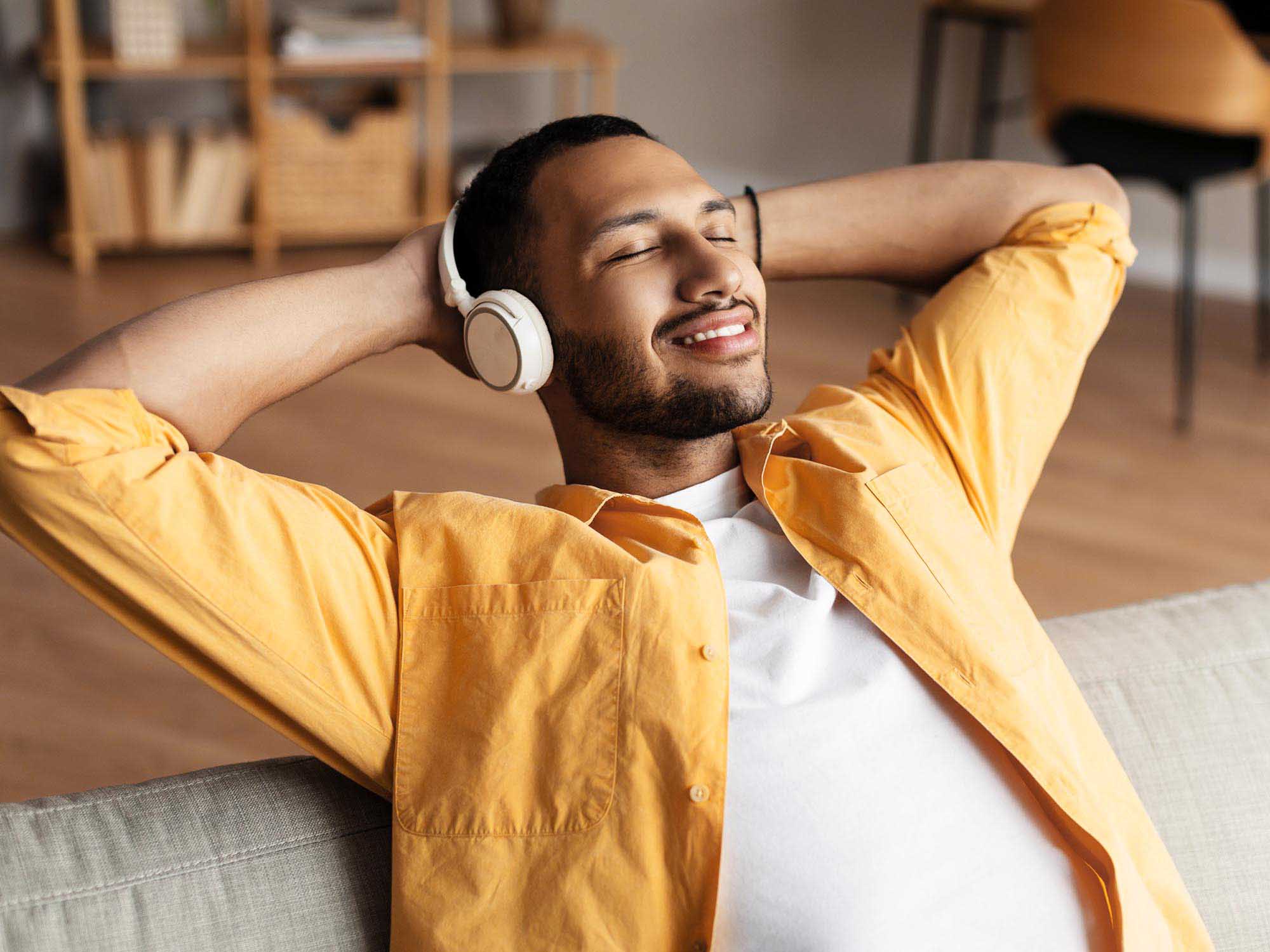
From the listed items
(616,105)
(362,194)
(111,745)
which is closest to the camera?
(111,745)

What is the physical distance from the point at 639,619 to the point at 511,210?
1.58 ft

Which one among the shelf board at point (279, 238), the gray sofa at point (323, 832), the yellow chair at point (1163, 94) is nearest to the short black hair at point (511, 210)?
the gray sofa at point (323, 832)

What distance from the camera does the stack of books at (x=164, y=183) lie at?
13.3ft

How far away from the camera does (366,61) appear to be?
164 inches

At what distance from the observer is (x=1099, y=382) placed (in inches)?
142

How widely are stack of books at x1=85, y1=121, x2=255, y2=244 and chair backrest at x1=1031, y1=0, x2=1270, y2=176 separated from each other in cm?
245

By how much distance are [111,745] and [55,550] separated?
1276 mm

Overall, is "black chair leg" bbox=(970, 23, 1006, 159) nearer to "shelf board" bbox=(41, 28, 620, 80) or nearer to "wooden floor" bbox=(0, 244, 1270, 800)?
"wooden floor" bbox=(0, 244, 1270, 800)

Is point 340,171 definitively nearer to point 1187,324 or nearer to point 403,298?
point 1187,324

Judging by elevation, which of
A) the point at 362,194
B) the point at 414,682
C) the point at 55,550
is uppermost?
the point at 55,550

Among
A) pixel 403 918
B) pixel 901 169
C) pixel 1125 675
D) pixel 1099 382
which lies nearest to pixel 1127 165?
pixel 1099 382

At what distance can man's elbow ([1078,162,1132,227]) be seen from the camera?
1.50 metres

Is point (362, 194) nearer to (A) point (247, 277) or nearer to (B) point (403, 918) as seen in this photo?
(A) point (247, 277)

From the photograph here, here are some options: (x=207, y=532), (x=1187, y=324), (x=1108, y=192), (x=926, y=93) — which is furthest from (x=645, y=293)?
(x=926, y=93)
